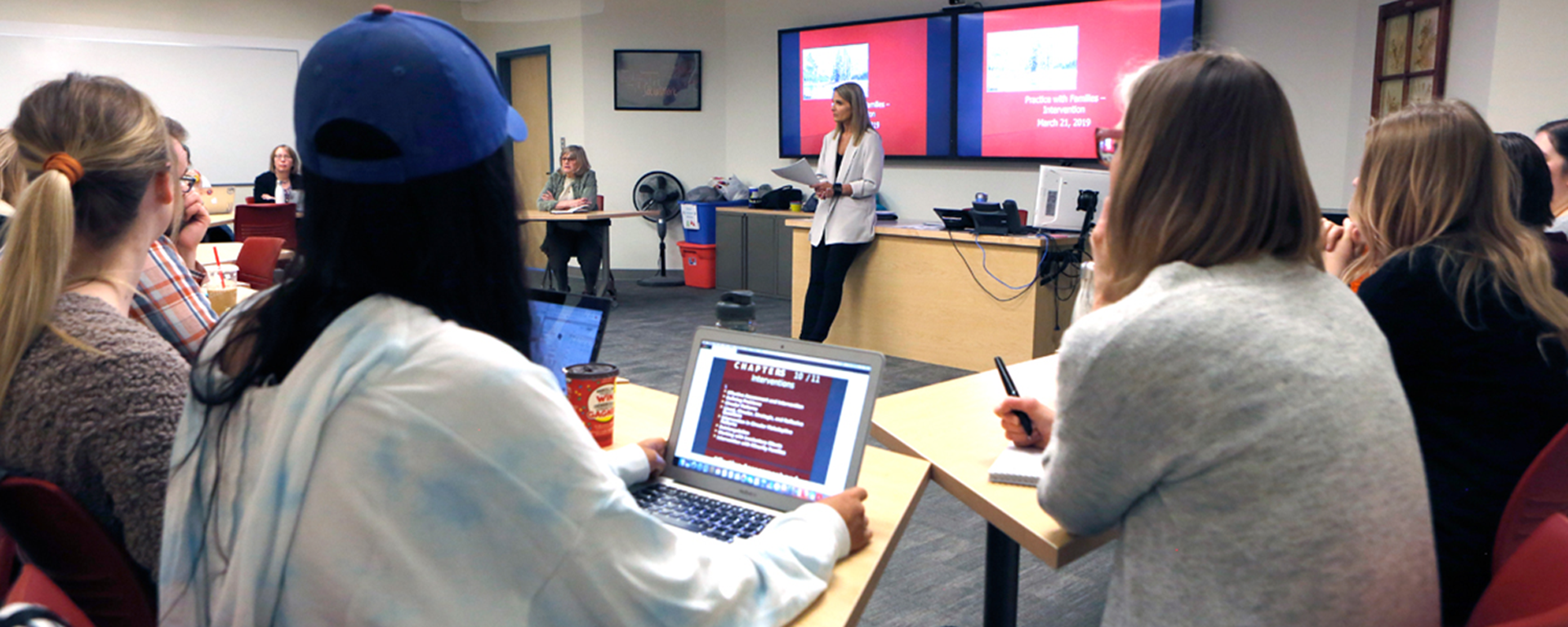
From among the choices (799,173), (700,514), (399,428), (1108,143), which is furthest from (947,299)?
(399,428)

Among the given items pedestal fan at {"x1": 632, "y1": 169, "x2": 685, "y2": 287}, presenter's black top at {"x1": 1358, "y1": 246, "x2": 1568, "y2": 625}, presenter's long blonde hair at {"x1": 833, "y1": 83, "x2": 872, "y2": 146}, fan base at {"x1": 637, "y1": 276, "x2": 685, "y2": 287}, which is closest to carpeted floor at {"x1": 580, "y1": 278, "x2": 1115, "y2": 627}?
presenter's black top at {"x1": 1358, "y1": 246, "x2": 1568, "y2": 625}

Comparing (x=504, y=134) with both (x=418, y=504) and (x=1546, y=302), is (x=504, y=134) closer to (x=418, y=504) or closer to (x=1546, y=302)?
(x=418, y=504)

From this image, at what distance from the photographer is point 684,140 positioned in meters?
8.30

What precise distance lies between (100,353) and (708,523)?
71 centimetres

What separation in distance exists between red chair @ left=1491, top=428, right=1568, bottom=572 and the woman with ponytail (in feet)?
5.45

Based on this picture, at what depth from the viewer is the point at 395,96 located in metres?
0.76

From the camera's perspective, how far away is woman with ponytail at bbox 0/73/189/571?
1.02m

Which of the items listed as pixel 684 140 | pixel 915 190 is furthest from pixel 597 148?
pixel 915 190

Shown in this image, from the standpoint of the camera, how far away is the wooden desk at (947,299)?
14.4 ft

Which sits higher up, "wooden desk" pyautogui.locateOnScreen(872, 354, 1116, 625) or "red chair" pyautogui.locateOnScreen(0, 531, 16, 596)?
"red chair" pyautogui.locateOnScreen(0, 531, 16, 596)

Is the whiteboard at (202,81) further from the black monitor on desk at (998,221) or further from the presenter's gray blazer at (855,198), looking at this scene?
the black monitor on desk at (998,221)

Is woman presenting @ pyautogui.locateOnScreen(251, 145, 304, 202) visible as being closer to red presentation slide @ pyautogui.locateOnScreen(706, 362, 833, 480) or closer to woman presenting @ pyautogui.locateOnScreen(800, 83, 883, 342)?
woman presenting @ pyautogui.locateOnScreen(800, 83, 883, 342)

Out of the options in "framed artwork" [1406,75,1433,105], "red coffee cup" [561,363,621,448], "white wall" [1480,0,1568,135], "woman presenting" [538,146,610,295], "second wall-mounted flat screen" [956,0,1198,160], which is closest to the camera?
"red coffee cup" [561,363,621,448]

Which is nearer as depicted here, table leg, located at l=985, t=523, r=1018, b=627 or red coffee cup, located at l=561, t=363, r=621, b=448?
red coffee cup, located at l=561, t=363, r=621, b=448
